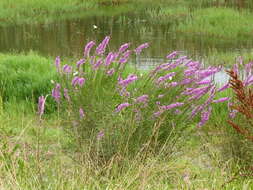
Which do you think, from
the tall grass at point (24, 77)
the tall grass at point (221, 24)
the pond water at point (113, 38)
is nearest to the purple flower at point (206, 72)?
the tall grass at point (24, 77)

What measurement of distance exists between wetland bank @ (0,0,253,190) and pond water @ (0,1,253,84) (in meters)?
0.03

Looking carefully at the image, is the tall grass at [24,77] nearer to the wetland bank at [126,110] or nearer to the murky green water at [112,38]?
the wetland bank at [126,110]

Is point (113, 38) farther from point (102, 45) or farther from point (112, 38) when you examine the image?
point (102, 45)

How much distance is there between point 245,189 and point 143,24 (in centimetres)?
1492

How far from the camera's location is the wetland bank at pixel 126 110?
351 cm

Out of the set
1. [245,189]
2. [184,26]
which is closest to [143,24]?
[184,26]

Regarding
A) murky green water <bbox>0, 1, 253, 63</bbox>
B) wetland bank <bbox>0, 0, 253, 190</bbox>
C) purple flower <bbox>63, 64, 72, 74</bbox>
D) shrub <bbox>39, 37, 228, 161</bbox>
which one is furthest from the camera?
murky green water <bbox>0, 1, 253, 63</bbox>

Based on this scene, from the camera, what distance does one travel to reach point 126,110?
422 cm

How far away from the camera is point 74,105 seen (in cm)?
423

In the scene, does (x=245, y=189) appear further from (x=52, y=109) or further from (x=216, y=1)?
(x=216, y=1)

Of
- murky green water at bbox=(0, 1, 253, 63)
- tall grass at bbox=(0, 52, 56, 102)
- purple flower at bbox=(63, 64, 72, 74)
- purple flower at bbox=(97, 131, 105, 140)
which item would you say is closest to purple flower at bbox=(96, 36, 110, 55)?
purple flower at bbox=(63, 64, 72, 74)

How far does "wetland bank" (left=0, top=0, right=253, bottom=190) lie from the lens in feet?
11.5

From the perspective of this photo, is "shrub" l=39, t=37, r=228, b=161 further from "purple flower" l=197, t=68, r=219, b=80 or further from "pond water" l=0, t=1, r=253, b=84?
"pond water" l=0, t=1, r=253, b=84

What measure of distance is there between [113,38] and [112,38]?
0.09m
